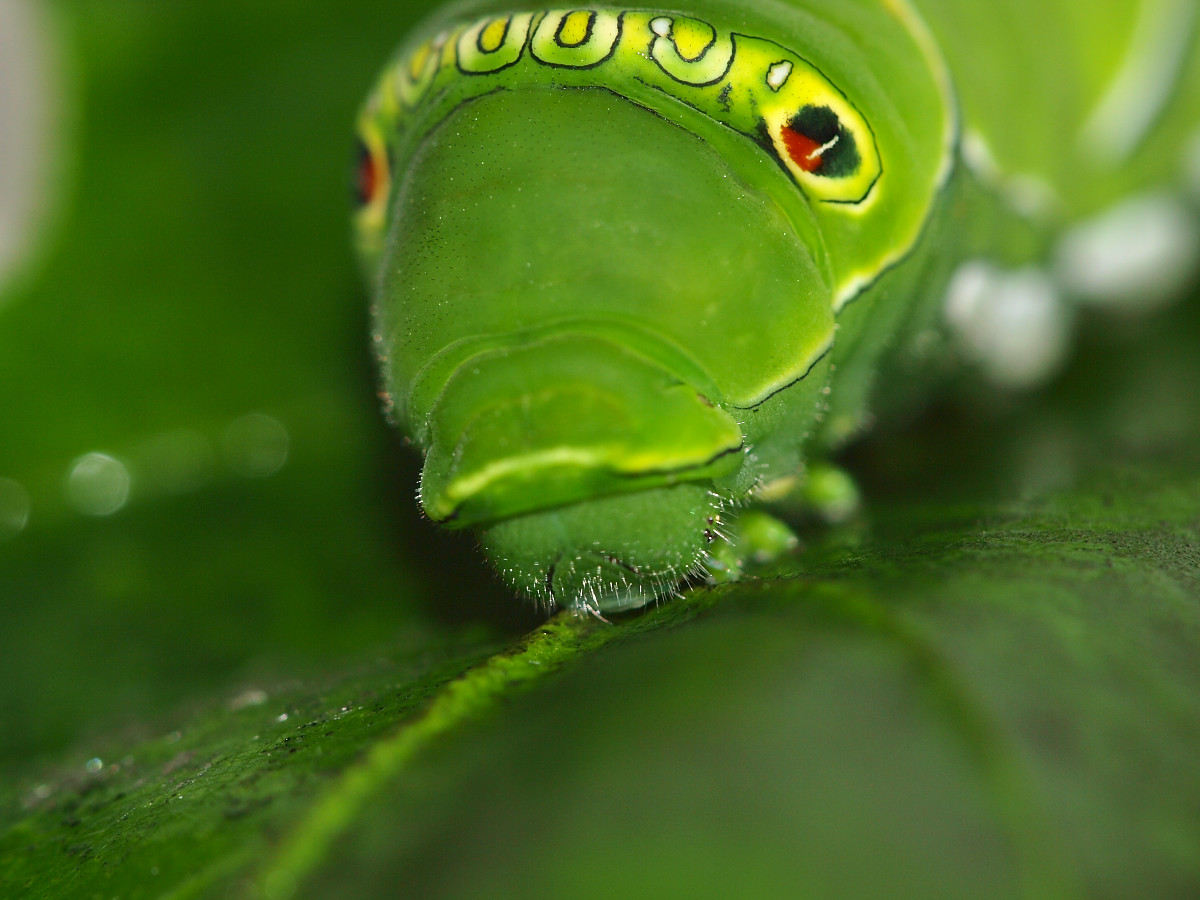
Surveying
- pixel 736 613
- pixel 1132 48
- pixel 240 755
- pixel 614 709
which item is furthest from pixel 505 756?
pixel 1132 48

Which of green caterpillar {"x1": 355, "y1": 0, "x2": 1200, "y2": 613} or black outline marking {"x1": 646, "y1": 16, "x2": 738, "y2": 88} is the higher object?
black outline marking {"x1": 646, "y1": 16, "x2": 738, "y2": 88}

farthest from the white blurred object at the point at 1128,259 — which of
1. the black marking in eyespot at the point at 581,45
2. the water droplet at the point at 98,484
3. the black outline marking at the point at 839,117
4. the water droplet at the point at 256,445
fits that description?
the water droplet at the point at 98,484

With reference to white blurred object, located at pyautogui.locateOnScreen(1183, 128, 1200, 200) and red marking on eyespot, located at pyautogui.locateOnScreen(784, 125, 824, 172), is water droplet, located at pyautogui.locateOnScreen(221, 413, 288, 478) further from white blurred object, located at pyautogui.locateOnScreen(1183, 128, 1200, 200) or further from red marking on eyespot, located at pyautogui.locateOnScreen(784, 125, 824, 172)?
white blurred object, located at pyautogui.locateOnScreen(1183, 128, 1200, 200)

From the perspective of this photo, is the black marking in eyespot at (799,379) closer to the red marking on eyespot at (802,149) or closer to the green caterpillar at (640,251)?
the green caterpillar at (640,251)

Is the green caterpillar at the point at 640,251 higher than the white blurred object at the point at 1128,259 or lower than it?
higher

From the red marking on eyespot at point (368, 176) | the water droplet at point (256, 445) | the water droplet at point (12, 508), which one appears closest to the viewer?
the red marking on eyespot at point (368, 176)

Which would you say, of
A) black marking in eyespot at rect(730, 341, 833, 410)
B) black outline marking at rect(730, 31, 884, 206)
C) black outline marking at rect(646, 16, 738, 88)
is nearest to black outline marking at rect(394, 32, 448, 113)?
black outline marking at rect(646, 16, 738, 88)

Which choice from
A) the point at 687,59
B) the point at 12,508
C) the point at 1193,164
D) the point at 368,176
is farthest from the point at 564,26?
the point at 1193,164
